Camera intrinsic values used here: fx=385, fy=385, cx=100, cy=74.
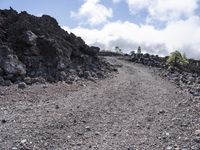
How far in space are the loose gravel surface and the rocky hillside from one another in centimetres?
224

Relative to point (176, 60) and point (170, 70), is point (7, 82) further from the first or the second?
point (176, 60)

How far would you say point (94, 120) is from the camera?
15.8 m

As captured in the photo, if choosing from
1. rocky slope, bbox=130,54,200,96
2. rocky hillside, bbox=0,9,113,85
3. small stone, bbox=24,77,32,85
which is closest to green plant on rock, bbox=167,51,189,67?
rocky slope, bbox=130,54,200,96

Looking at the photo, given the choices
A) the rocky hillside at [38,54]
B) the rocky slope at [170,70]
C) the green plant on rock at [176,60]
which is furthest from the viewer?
the green plant on rock at [176,60]

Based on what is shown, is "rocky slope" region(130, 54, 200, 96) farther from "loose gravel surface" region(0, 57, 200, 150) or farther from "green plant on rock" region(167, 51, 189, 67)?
"loose gravel surface" region(0, 57, 200, 150)

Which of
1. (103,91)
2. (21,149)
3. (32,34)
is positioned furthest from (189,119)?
(32,34)

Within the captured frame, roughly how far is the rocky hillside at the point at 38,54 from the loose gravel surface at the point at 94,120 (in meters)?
2.24

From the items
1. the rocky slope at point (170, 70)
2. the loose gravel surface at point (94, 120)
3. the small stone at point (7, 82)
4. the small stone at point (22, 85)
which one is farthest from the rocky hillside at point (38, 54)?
the rocky slope at point (170, 70)

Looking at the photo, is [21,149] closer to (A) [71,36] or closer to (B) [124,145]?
(B) [124,145]

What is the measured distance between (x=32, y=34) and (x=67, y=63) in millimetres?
3365

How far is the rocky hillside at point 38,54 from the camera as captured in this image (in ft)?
80.0

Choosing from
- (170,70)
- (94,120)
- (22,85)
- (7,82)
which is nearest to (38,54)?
(7,82)

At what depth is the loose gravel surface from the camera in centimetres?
1248

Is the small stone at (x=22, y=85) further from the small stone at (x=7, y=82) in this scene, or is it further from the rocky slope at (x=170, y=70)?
the rocky slope at (x=170, y=70)
